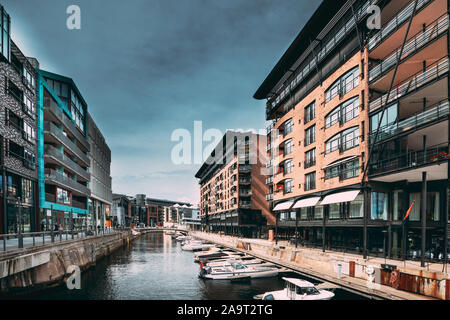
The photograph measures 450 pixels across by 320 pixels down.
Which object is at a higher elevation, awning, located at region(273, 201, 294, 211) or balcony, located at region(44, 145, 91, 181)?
balcony, located at region(44, 145, 91, 181)

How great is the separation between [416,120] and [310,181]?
71.5 ft

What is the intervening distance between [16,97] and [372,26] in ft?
160

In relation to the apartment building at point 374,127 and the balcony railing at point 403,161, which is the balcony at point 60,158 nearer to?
the apartment building at point 374,127

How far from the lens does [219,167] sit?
12081cm

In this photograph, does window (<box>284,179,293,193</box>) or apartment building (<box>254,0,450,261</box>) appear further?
window (<box>284,179,293,193</box>)

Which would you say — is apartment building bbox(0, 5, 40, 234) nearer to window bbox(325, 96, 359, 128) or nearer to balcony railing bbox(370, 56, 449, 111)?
window bbox(325, 96, 359, 128)

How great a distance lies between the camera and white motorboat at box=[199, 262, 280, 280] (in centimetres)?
3883

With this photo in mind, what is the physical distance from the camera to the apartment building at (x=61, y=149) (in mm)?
53566

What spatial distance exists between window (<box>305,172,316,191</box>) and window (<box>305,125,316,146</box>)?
5277 mm

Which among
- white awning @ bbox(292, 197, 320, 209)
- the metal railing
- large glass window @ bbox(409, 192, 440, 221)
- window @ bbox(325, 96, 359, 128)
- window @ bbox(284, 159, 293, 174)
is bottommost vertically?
the metal railing

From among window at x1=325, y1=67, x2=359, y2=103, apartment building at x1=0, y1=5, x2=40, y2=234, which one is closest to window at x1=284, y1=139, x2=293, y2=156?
window at x1=325, y1=67, x2=359, y2=103

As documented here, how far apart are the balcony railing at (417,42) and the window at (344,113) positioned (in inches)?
159


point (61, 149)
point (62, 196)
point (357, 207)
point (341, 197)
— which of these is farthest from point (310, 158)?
point (62, 196)

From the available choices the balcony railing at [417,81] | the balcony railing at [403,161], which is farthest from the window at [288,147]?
the balcony railing at [403,161]
